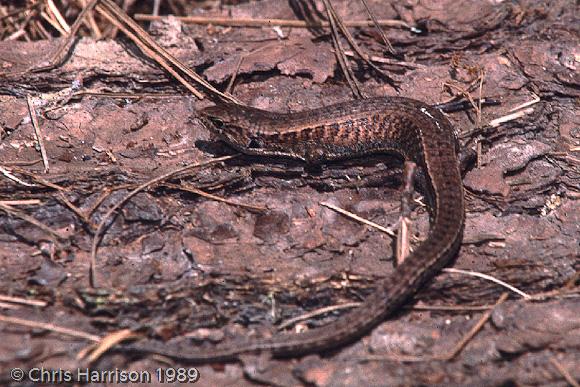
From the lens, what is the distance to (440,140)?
550 centimetres

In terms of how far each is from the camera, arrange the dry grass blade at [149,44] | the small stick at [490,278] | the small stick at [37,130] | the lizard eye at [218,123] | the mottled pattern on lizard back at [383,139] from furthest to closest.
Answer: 1. the dry grass blade at [149,44]
2. the lizard eye at [218,123]
3. the small stick at [37,130]
4. the mottled pattern on lizard back at [383,139]
5. the small stick at [490,278]

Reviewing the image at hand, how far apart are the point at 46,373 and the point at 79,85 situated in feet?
9.56

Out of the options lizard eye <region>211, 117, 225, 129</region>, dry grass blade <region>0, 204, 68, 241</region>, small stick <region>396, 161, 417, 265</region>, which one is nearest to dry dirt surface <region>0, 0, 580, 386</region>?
dry grass blade <region>0, 204, 68, 241</region>

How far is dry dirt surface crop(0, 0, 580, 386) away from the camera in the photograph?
4.06m

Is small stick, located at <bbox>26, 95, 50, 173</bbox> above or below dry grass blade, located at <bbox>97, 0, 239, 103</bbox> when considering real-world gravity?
below

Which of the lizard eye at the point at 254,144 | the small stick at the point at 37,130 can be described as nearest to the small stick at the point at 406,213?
the lizard eye at the point at 254,144

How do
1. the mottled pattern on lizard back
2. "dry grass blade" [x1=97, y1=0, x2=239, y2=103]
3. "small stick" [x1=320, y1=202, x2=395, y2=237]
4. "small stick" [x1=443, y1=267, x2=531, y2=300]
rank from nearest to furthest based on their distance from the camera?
"small stick" [x1=443, y1=267, x2=531, y2=300]
the mottled pattern on lizard back
"small stick" [x1=320, y1=202, x2=395, y2=237]
"dry grass blade" [x1=97, y1=0, x2=239, y2=103]

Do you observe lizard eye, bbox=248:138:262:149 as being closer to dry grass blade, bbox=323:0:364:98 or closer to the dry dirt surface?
the dry dirt surface

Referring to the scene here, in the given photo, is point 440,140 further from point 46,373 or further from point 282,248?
point 46,373

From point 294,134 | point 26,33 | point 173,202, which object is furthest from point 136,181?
point 26,33

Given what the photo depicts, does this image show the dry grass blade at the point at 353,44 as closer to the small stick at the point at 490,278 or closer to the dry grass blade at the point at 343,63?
the dry grass blade at the point at 343,63

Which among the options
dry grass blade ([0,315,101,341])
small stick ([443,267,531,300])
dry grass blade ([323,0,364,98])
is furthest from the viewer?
dry grass blade ([323,0,364,98])

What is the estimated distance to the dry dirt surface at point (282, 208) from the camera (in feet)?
13.3

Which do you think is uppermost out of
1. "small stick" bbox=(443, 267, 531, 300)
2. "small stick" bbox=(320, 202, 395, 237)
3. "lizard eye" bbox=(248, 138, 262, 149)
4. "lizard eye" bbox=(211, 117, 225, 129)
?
"lizard eye" bbox=(211, 117, 225, 129)
